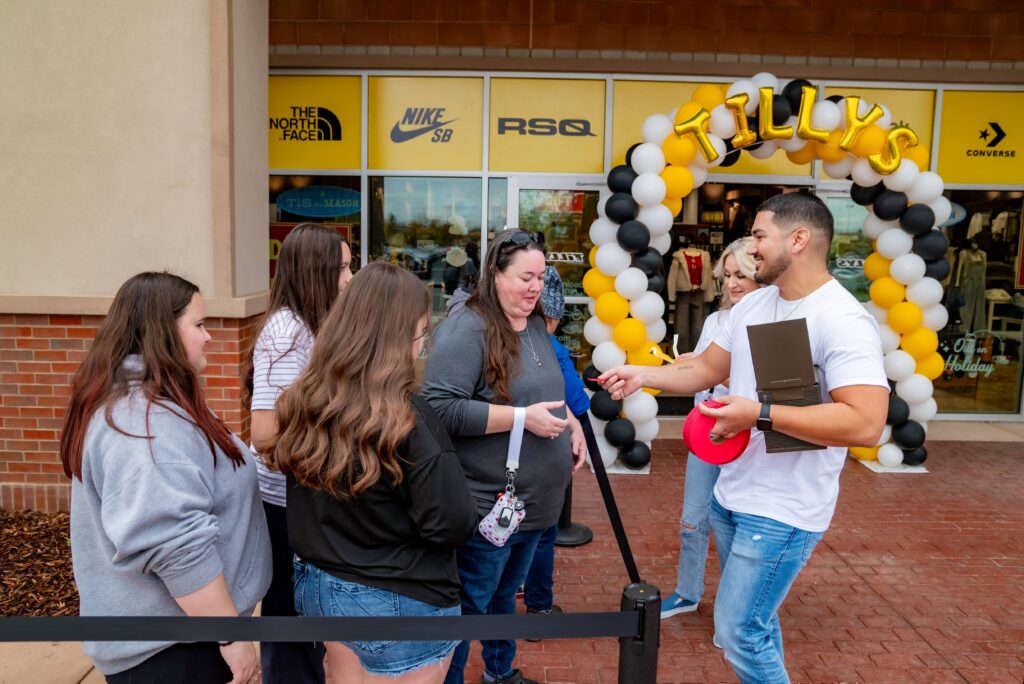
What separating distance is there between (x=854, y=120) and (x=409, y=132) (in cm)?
444

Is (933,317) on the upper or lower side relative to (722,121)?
lower

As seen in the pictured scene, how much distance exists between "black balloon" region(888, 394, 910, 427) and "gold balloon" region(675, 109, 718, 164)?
2.72 m

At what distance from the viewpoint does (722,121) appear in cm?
624

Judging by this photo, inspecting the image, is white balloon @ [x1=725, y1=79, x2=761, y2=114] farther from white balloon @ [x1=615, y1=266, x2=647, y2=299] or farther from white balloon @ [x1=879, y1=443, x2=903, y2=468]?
white balloon @ [x1=879, y1=443, x2=903, y2=468]

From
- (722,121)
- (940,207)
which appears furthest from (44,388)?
(940,207)

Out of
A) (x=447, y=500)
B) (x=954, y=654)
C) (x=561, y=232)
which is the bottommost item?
(x=954, y=654)

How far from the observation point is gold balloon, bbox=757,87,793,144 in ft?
20.2

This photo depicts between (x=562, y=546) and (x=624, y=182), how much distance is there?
312cm

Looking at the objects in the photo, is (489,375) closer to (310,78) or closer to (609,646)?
(609,646)

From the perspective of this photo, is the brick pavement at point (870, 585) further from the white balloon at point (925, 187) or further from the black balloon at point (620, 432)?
the white balloon at point (925, 187)

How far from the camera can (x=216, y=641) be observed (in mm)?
1927

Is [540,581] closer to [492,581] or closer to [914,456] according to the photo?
[492,581]

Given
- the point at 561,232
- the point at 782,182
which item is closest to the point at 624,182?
the point at 561,232

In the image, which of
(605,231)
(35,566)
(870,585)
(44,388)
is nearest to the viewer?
(35,566)
